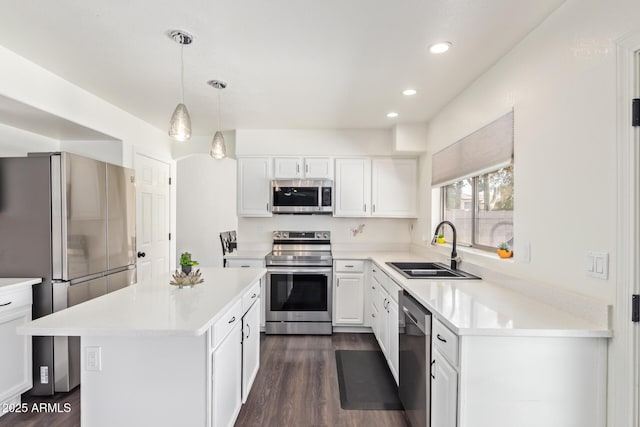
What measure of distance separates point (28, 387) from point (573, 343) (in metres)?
3.35

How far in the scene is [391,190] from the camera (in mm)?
4094

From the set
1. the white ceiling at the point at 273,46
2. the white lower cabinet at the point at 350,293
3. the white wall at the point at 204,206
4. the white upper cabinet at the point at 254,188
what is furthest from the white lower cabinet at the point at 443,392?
the white wall at the point at 204,206

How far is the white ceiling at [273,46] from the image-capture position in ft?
5.49

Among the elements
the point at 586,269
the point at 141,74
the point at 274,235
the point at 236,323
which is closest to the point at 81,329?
the point at 236,323

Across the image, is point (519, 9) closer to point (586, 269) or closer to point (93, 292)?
point (586, 269)

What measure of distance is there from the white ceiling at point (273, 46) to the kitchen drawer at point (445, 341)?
5.18 feet

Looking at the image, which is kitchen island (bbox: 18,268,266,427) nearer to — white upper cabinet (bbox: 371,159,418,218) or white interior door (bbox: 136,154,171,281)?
white interior door (bbox: 136,154,171,281)

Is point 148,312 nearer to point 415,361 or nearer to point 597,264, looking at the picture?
point 415,361

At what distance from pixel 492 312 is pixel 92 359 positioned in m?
1.88

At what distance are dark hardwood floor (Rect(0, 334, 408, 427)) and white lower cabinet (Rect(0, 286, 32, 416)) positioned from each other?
0.59ft

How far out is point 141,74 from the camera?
2.46 meters

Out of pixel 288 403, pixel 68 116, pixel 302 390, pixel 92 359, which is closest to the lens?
pixel 92 359

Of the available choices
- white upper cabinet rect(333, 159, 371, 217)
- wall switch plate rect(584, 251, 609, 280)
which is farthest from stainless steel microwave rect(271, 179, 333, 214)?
wall switch plate rect(584, 251, 609, 280)

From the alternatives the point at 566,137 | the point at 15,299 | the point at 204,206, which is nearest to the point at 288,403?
the point at 15,299
